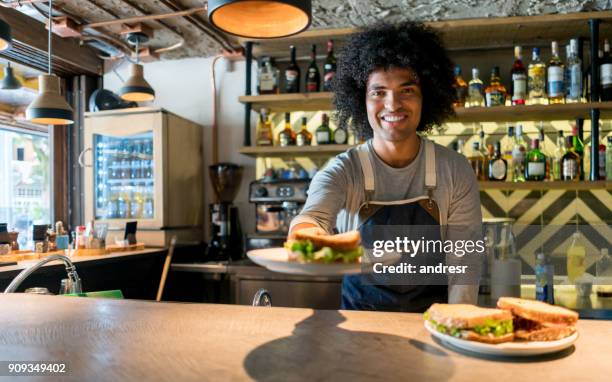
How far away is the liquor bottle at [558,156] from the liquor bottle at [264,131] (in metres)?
1.91

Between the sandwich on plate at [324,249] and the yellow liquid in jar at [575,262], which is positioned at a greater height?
the sandwich on plate at [324,249]

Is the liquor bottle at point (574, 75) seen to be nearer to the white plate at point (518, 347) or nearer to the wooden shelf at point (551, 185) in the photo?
the wooden shelf at point (551, 185)

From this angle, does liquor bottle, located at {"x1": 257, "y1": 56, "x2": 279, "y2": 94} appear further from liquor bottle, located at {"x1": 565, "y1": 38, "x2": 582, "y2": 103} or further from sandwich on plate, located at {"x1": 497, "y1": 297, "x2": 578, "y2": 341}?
sandwich on plate, located at {"x1": 497, "y1": 297, "x2": 578, "y2": 341}

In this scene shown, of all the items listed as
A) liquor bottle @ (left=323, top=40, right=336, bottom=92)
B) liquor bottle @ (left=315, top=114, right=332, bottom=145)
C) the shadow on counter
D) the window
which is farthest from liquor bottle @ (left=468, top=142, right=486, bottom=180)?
the window

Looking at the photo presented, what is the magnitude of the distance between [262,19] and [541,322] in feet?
3.23

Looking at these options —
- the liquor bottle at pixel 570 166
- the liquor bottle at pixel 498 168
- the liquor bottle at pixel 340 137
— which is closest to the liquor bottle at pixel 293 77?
the liquor bottle at pixel 340 137

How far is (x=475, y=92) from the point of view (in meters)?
3.33

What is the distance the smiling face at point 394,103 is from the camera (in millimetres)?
1606

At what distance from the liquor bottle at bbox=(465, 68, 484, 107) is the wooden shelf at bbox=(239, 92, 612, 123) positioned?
10 centimetres

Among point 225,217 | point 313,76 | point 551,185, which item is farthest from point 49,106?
point 551,185

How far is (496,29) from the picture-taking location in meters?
3.19

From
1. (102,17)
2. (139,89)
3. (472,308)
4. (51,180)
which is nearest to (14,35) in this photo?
(102,17)

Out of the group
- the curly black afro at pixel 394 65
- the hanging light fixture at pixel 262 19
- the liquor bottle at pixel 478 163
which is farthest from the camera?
the liquor bottle at pixel 478 163

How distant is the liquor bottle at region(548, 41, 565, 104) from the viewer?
3.08 meters
